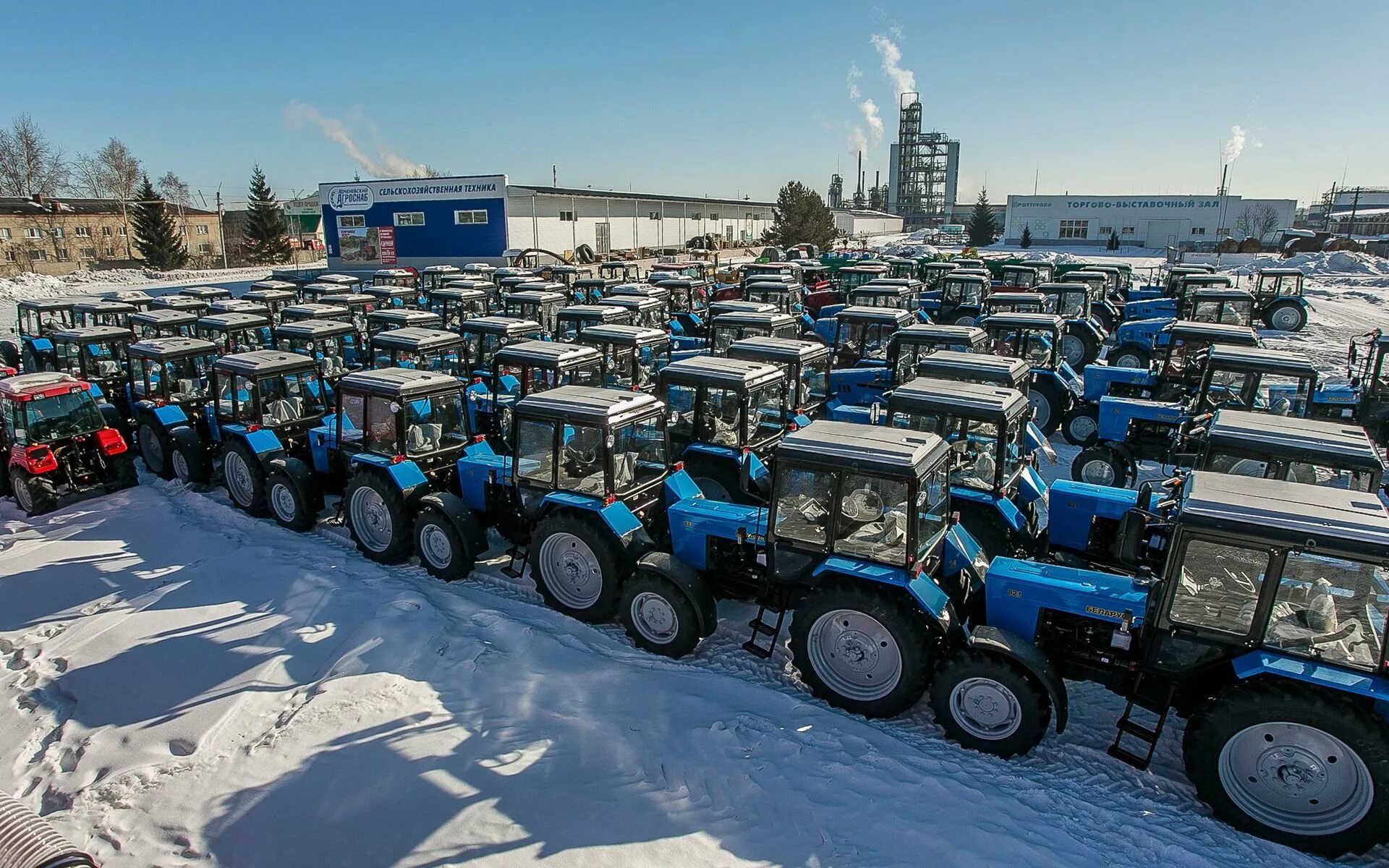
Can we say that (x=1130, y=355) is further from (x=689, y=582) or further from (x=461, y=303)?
(x=461, y=303)

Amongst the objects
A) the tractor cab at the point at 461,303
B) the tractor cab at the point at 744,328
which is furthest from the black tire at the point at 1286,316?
the tractor cab at the point at 461,303

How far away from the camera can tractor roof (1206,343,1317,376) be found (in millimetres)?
9117

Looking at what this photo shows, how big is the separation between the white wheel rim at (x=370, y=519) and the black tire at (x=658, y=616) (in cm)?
306

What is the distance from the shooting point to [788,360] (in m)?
9.92

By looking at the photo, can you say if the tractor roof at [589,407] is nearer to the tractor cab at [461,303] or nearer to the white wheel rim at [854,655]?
the white wheel rim at [854,655]

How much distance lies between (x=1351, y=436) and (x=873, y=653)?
175 inches

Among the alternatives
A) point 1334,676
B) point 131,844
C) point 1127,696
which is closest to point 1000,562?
point 1127,696

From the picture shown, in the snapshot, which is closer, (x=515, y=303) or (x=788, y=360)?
(x=788, y=360)

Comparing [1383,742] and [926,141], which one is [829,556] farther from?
[926,141]

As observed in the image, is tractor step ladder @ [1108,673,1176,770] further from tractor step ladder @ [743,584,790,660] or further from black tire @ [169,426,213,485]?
black tire @ [169,426,213,485]

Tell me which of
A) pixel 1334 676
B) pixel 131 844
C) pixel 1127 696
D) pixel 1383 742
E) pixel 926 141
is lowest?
pixel 131 844

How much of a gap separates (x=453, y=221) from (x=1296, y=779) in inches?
1606

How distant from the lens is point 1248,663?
4.39 m

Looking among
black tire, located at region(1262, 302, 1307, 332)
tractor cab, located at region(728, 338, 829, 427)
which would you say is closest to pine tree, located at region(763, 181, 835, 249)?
black tire, located at region(1262, 302, 1307, 332)
